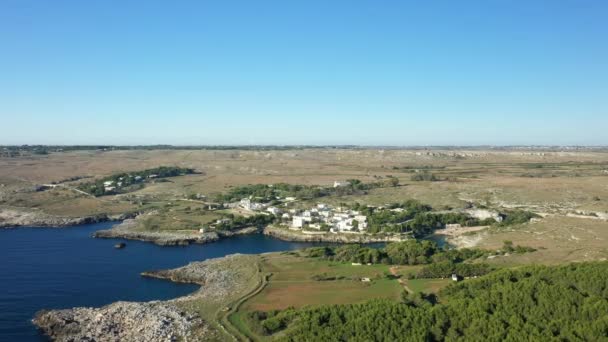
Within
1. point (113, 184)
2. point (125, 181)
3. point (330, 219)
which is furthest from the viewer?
point (125, 181)

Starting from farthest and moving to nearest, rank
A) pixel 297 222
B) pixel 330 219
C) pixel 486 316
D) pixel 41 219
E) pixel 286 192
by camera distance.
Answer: pixel 286 192, pixel 41 219, pixel 330 219, pixel 297 222, pixel 486 316

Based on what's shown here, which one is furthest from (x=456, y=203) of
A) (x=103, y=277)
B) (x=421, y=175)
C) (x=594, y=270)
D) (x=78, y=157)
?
(x=78, y=157)

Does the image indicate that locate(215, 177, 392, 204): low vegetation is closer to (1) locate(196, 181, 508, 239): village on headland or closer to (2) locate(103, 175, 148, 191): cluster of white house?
(1) locate(196, 181, 508, 239): village on headland

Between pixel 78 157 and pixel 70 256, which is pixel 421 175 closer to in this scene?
pixel 70 256

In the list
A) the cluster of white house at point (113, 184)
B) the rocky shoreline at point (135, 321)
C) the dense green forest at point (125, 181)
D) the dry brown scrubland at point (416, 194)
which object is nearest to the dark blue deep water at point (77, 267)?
the rocky shoreline at point (135, 321)

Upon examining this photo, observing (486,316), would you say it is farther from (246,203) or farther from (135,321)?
(246,203)

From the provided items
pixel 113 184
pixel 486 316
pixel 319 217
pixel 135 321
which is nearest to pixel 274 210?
pixel 319 217

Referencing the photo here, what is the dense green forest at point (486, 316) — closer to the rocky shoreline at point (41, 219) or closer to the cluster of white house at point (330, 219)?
the cluster of white house at point (330, 219)

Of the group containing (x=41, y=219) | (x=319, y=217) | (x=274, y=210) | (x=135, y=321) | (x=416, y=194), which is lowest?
(x=135, y=321)
